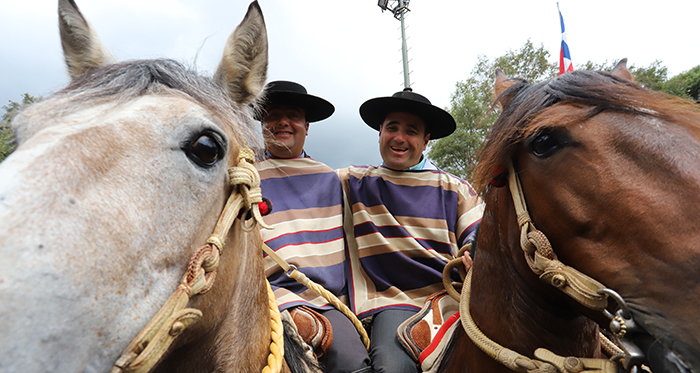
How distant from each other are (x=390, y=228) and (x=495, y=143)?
1647mm

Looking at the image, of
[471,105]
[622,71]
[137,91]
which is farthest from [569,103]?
[471,105]

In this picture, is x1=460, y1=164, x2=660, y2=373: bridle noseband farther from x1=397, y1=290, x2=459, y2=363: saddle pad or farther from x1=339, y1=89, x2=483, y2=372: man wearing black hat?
x1=339, y1=89, x2=483, y2=372: man wearing black hat

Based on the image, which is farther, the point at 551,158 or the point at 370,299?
the point at 370,299

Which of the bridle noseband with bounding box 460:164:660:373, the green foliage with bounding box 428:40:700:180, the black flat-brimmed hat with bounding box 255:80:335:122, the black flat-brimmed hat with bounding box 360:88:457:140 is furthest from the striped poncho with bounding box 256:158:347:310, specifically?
the green foliage with bounding box 428:40:700:180

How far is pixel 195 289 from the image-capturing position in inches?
42.0

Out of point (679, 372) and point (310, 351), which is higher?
point (679, 372)

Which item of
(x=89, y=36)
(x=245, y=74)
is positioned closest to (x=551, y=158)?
(x=245, y=74)

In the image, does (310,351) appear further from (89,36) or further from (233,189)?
(89,36)

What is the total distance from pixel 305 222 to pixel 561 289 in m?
2.10

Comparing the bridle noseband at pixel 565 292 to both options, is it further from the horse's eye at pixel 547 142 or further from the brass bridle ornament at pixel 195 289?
the brass bridle ornament at pixel 195 289

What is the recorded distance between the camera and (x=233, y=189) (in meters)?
1.37

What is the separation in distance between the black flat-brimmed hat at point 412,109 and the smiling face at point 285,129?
71 cm

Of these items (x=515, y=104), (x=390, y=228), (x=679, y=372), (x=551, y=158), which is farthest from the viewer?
(x=390, y=228)

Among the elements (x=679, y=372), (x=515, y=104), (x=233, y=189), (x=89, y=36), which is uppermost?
(x=89, y=36)
